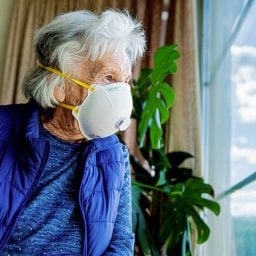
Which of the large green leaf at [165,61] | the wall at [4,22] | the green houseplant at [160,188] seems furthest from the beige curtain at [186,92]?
Result: the wall at [4,22]

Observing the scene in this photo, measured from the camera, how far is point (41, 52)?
129 centimetres

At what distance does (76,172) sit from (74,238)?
0.53 feet

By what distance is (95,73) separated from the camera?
4.10 feet

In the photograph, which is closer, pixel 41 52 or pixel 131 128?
pixel 41 52

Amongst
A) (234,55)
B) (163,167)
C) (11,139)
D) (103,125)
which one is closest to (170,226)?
(163,167)

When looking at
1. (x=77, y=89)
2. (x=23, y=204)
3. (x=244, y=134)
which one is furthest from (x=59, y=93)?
(x=244, y=134)

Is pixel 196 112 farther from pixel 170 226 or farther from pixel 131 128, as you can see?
pixel 170 226

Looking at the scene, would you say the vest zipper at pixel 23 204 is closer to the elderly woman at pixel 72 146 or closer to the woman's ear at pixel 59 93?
the elderly woman at pixel 72 146

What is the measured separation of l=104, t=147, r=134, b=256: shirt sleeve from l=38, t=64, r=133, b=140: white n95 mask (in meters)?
0.12

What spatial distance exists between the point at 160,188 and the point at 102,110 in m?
1.04

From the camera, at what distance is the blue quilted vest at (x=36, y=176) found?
111 centimetres

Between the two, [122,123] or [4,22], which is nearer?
[122,123]

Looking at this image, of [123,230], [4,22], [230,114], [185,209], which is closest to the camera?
[123,230]

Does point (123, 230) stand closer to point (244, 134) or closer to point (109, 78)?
point (109, 78)
